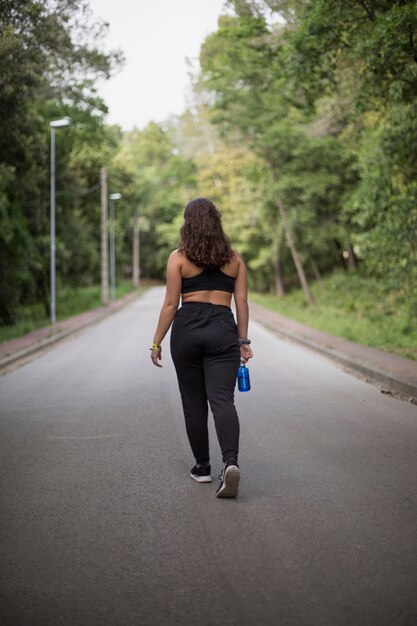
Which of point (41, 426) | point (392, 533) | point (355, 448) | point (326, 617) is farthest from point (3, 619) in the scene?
point (41, 426)

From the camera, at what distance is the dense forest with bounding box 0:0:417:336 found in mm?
11781

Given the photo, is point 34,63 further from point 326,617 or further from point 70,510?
point 326,617

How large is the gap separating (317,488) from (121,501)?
1.42 metres

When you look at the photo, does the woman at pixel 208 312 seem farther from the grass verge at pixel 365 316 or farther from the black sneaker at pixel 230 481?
the grass verge at pixel 365 316

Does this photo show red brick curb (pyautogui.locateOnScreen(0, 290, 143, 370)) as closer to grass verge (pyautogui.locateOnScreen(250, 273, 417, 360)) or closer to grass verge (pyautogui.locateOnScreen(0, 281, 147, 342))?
grass verge (pyautogui.locateOnScreen(0, 281, 147, 342))

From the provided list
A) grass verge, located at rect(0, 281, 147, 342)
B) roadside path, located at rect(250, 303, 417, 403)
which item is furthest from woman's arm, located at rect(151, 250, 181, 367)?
grass verge, located at rect(0, 281, 147, 342)

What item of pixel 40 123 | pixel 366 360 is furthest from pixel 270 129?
pixel 366 360

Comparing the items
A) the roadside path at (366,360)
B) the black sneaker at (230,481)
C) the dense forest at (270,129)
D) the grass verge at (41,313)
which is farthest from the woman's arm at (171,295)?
the grass verge at (41,313)

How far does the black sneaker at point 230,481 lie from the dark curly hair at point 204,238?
4.59ft

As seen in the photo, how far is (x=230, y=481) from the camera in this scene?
16.2 ft

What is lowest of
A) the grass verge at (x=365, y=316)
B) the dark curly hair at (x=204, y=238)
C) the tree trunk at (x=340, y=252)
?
the grass verge at (x=365, y=316)

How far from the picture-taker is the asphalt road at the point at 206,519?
334 cm

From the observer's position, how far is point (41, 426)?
316 inches

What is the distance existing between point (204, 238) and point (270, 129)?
22.6m
